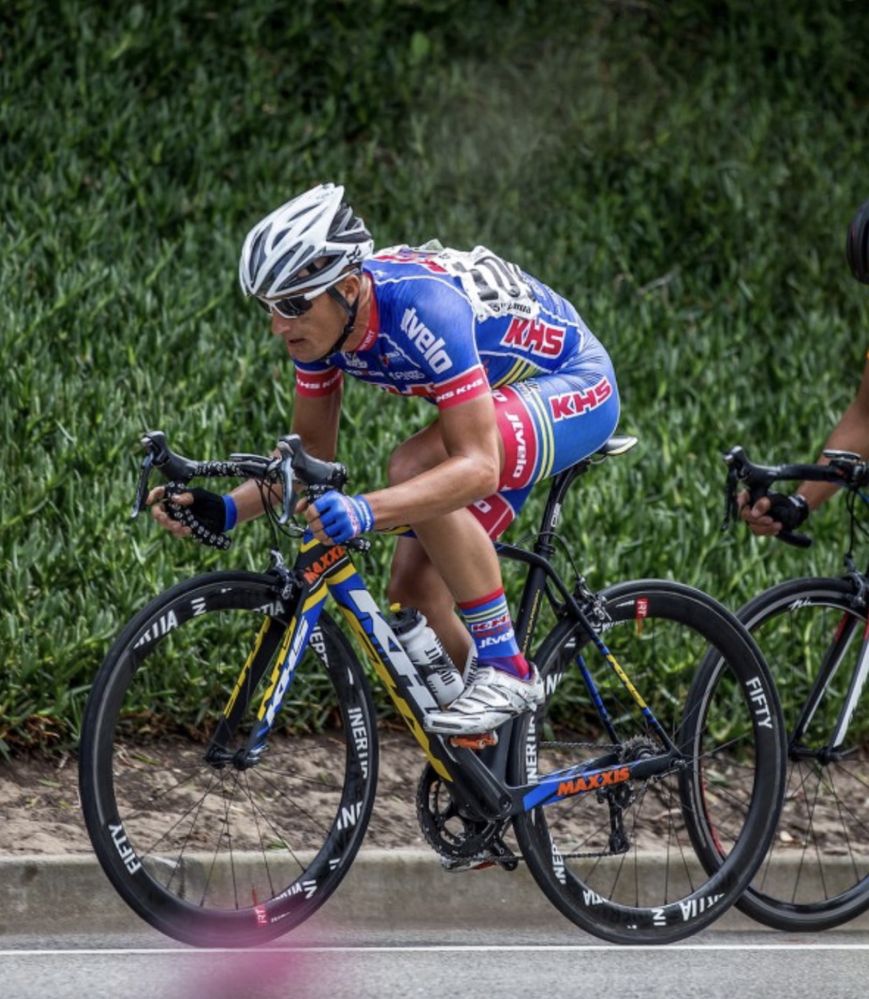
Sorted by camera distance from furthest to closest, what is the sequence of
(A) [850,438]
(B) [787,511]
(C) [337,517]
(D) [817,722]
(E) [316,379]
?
(D) [817,722] → (A) [850,438] → (B) [787,511] → (E) [316,379] → (C) [337,517]

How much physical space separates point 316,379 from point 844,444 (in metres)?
1.75

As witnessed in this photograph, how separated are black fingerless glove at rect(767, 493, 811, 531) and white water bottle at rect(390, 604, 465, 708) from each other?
120cm

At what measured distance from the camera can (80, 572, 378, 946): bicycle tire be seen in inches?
180

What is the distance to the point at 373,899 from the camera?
579 cm

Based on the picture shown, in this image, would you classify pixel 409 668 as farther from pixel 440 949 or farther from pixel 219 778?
pixel 440 949

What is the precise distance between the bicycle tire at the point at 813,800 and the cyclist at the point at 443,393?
0.97 meters

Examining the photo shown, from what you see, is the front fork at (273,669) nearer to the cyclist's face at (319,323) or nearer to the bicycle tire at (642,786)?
the cyclist's face at (319,323)

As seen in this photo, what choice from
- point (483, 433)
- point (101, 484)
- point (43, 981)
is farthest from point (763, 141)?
point (43, 981)

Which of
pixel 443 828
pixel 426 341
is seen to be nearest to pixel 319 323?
pixel 426 341

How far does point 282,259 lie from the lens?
454 cm

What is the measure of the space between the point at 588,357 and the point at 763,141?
23.1ft

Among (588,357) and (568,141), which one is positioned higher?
(588,357)

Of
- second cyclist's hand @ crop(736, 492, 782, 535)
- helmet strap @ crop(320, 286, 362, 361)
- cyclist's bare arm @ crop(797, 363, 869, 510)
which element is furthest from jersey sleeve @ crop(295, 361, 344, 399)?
cyclist's bare arm @ crop(797, 363, 869, 510)

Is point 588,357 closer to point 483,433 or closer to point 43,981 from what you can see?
point 483,433
